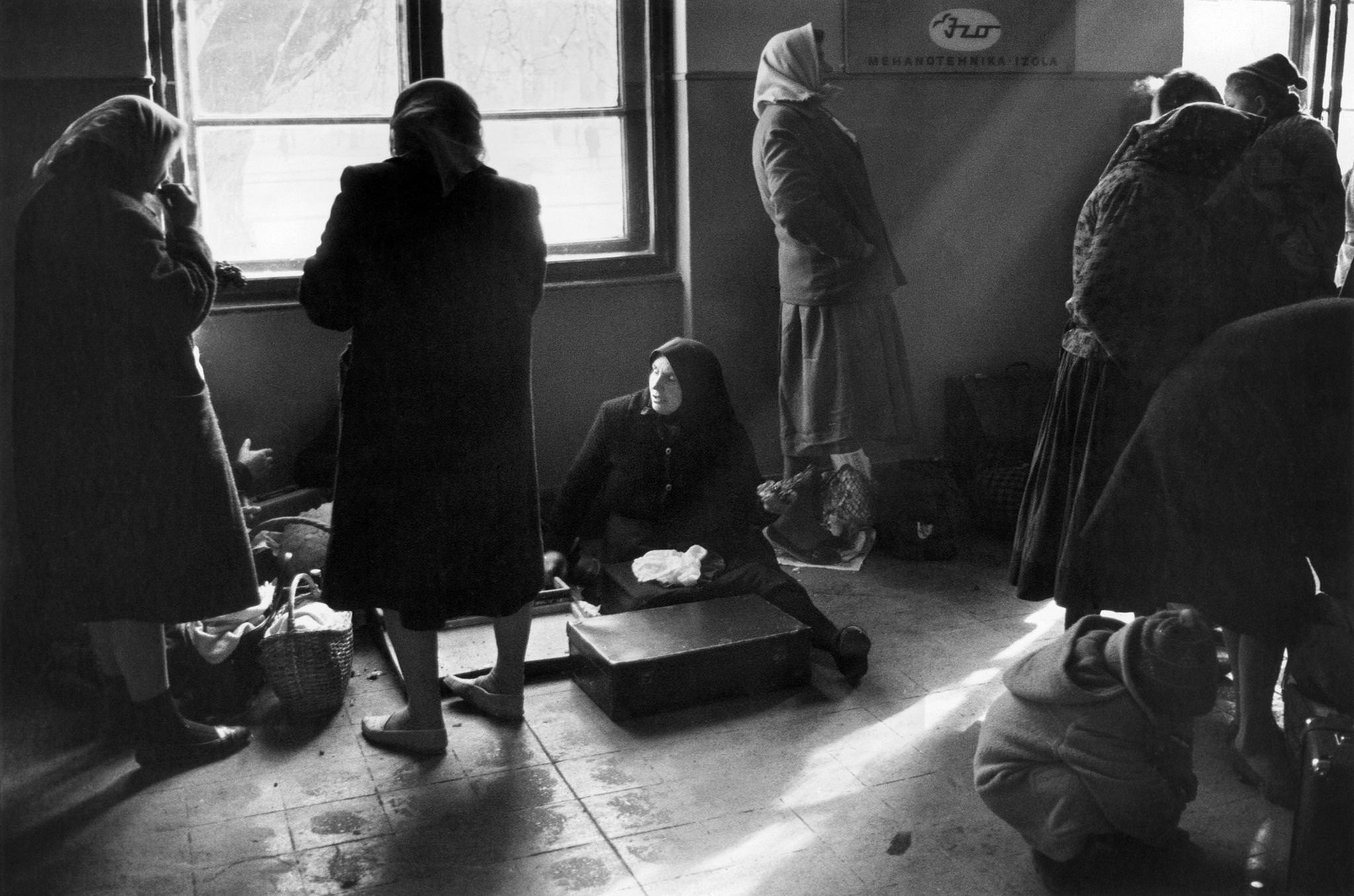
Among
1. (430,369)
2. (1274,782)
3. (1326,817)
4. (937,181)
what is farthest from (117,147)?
(937,181)

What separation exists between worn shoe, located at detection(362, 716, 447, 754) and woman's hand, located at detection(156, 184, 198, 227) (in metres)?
1.50

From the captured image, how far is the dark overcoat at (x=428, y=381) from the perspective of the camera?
336 centimetres

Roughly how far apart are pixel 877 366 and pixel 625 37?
179 centimetres

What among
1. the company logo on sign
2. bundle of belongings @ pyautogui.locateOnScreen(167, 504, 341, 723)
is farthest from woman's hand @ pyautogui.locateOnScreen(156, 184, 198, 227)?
the company logo on sign

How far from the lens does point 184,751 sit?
145 inches

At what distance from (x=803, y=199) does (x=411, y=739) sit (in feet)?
9.19

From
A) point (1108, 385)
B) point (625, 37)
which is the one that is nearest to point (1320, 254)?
point (1108, 385)

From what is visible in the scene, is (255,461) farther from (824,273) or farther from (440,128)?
(824,273)

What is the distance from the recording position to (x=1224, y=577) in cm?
327

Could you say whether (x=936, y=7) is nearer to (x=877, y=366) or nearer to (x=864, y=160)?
(x=864, y=160)

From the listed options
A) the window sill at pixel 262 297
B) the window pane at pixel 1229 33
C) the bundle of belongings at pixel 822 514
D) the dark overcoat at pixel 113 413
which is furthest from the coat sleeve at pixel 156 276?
the window pane at pixel 1229 33

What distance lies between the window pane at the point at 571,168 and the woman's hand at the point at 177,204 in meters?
2.25

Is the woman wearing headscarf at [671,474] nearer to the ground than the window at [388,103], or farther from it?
nearer to the ground

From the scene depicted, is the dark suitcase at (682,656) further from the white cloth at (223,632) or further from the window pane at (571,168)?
the window pane at (571,168)
